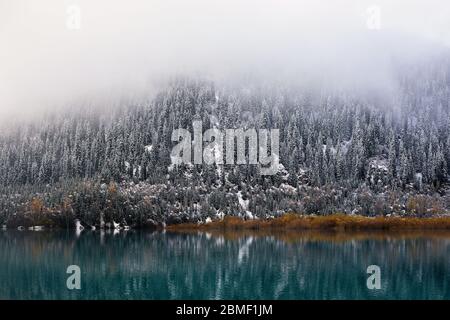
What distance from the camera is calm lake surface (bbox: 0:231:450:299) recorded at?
7431cm

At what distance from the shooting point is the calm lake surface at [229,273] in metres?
74.3

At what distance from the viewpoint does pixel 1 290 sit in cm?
7456

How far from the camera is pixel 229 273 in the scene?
314 feet

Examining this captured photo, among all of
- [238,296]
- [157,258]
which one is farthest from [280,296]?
[157,258]

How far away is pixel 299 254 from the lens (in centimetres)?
12675

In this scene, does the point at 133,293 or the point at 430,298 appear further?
the point at 133,293

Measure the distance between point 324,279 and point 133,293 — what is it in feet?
107

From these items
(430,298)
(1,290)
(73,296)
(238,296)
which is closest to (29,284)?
(1,290)

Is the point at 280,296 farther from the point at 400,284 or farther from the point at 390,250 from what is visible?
the point at 390,250

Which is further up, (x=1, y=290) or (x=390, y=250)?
(x=1, y=290)

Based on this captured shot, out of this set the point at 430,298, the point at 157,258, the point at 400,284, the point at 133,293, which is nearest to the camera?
the point at 430,298
